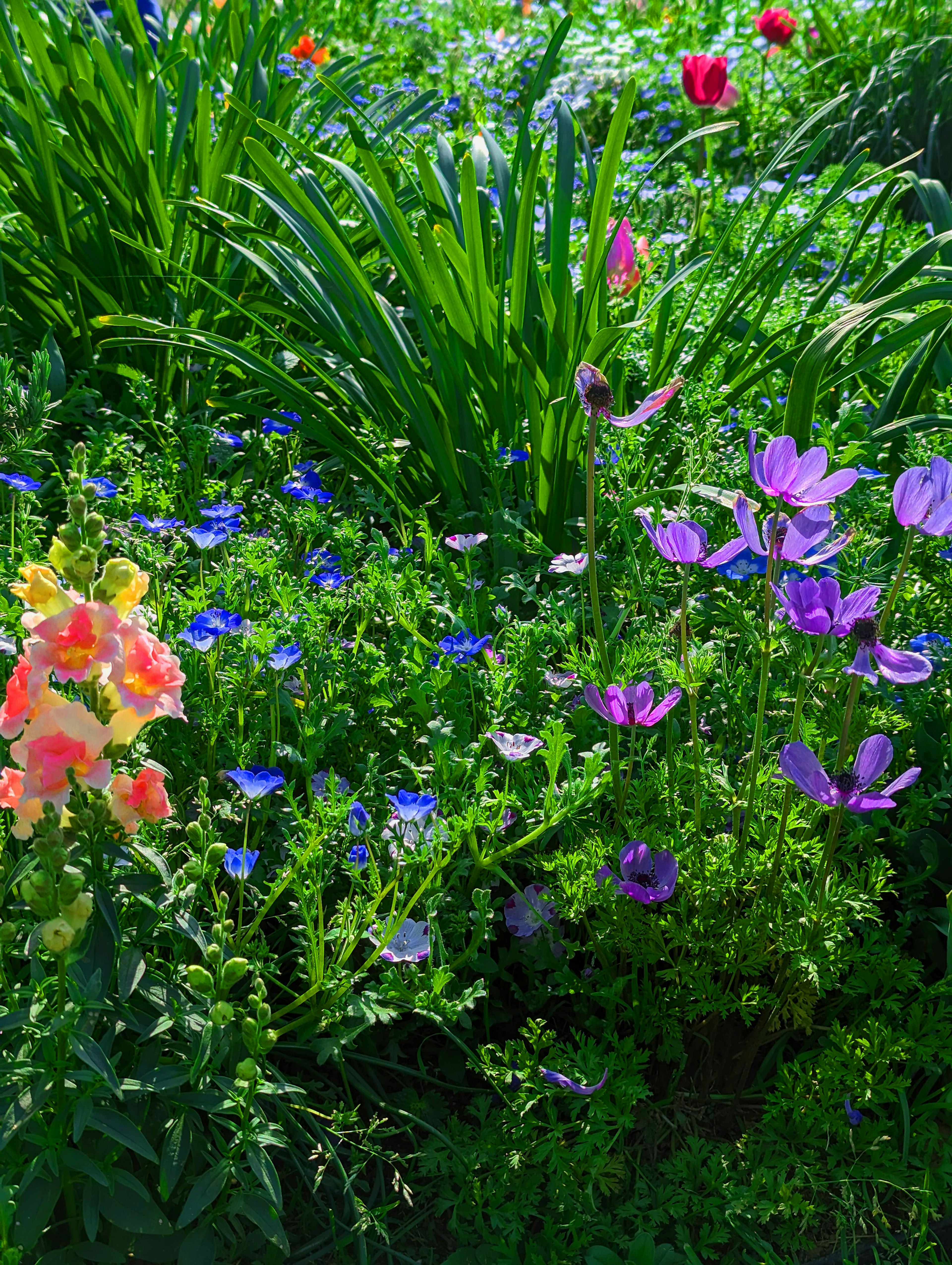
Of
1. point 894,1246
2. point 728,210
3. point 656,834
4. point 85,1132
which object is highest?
point 728,210

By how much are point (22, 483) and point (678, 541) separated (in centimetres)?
114

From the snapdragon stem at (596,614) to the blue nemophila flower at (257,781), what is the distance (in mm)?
427

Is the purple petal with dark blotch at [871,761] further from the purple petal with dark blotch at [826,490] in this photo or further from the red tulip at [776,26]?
the red tulip at [776,26]

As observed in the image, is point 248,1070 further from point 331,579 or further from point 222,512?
point 222,512

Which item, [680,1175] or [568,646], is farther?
[568,646]

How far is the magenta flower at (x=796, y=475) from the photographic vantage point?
1.24 m

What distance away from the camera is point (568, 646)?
1666 mm

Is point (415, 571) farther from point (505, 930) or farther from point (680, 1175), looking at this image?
point (680, 1175)

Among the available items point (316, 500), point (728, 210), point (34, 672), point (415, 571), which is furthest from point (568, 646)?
point (728, 210)

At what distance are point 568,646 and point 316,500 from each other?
682mm

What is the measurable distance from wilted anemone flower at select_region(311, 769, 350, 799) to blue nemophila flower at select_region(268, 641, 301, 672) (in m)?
0.16

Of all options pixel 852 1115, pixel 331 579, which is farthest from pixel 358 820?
pixel 852 1115

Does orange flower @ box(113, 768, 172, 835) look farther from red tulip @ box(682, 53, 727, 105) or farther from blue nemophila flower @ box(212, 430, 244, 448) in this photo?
red tulip @ box(682, 53, 727, 105)

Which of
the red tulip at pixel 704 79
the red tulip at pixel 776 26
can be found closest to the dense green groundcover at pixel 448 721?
the red tulip at pixel 704 79
